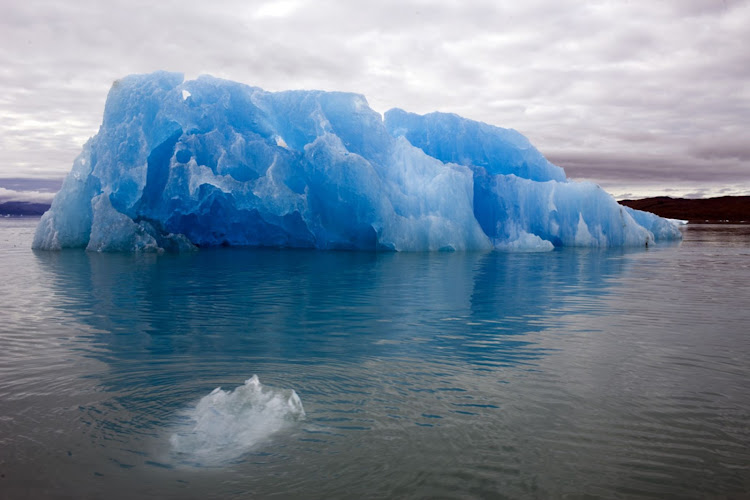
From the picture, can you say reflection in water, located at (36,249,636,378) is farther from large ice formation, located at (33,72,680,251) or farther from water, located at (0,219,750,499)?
large ice formation, located at (33,72,680,251)

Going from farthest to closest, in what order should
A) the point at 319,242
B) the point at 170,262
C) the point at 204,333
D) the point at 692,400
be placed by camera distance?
the point at 319,242 → the point at 170,262 → the point at 204,333 → the point at 692,400

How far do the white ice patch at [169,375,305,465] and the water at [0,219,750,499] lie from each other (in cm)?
2

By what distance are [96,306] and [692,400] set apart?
875 centimetres

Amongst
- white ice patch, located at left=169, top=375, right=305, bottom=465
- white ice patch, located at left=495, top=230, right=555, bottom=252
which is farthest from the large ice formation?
white ice patch, located at left=169, top=375, right=305, bottom=465

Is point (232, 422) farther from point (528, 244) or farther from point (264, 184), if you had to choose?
point (528, 244)

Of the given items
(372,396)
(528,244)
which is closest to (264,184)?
(528,244)

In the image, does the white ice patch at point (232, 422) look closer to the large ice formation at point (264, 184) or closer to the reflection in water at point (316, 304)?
the reflection in water at point (316, 304)

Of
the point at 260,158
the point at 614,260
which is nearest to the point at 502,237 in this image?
the point at 614,260

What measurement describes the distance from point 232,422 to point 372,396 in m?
1.27

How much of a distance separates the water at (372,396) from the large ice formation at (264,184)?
10409 millimetres

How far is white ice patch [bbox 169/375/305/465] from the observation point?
4.17 meters

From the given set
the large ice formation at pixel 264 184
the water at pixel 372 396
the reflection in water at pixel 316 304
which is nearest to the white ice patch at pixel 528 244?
the large ice formation at pixel 264 184

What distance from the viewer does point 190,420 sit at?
471cm

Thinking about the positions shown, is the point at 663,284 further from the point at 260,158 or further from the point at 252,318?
the point at 260,158
